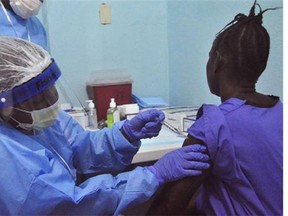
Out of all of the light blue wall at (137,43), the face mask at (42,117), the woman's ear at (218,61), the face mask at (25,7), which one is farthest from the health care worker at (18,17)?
the woman's ear at (218,61)

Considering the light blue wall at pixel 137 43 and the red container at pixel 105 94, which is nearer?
the light blue wall at pixel 137 43

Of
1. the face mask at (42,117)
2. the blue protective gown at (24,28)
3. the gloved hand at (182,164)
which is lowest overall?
the gloved hand at (182,164)

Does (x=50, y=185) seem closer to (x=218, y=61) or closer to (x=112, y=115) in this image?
(x=218, y=61)

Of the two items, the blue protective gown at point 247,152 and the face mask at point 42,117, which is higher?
the face mask at point 42,117

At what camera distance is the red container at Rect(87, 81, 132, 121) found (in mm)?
1837

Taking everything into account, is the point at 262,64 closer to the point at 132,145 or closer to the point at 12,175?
the point at 132,145

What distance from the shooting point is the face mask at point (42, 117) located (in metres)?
0.95

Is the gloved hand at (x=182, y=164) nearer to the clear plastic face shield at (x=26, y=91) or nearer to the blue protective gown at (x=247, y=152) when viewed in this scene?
the blue protective gown at (x=247, y=152)

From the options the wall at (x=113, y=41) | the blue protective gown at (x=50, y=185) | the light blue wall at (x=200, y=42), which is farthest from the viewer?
the wall at (x=113, y=41)

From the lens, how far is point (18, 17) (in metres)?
1.55

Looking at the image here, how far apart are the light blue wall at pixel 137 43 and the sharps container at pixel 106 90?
7 centimetres

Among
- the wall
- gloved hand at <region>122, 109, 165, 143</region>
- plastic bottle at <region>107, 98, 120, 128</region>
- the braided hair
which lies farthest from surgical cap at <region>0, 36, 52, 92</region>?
the wall

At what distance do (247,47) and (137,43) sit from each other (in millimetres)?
1166

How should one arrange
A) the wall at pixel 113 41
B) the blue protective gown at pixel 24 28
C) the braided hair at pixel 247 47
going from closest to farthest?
the braided hair at pixel 247 47 → the blue protective gown at pixel 24 28 → the wall at pixel 113 41
